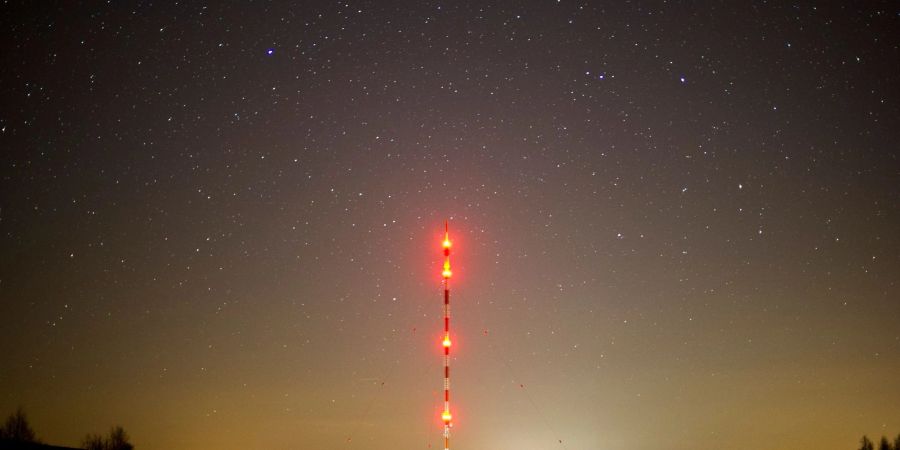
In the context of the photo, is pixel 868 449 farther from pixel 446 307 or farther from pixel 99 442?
pixel 99 442

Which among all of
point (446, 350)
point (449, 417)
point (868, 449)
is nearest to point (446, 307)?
point (446, 350)

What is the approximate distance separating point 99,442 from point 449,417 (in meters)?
Result: 29.8

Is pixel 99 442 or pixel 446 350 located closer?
pixel 446 350

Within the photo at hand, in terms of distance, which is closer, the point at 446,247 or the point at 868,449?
the point at 446,247

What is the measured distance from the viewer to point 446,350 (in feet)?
111

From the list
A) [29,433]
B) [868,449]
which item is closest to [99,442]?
[29,433]

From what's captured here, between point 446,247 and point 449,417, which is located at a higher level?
point 446,247

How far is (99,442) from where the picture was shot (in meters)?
53.2

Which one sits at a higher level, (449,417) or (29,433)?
(29,433)

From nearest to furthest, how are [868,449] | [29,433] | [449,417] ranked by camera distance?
[449,417]
[29,433]
[868,449]

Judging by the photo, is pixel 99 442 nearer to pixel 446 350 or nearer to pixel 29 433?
pixel 29 433

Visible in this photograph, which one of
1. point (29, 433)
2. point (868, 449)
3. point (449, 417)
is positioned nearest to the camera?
point (449, 417)

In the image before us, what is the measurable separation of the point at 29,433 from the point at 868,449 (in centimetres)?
5373

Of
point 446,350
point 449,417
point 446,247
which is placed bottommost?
point 449,417
